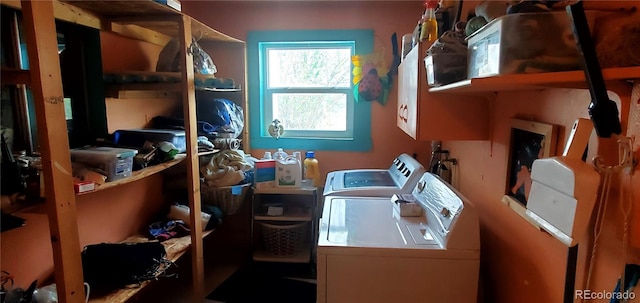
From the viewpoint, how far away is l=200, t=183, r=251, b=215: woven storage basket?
8.04ft

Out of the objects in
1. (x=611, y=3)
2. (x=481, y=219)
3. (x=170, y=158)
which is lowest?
(x=481, y=219)

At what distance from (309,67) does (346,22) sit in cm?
44

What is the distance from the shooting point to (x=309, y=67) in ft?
9.35

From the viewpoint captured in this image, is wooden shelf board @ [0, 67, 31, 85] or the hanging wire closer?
the hanging wire

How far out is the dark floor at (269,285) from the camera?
7.67ft

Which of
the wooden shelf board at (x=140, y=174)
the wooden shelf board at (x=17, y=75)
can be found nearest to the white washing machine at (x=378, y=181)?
the wooden shelf board at (x=140, y=174)

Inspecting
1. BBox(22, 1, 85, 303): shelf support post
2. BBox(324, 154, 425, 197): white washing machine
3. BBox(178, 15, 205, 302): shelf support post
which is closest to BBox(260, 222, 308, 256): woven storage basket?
BBox(324, 154, 425, 197): white washing machine

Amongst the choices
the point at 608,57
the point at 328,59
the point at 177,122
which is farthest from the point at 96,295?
the point at 328,59

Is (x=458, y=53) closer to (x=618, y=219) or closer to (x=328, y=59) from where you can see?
(x=618, y=219)

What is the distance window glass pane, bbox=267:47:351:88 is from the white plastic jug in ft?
2.30

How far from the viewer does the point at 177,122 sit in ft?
7.43

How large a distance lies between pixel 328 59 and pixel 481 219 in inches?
64.9

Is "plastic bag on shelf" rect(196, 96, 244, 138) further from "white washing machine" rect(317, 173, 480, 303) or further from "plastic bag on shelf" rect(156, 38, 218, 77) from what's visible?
A: "white washing machine" rect(317, 173, 480, 303)

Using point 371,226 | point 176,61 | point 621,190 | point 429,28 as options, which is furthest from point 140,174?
point 621,190
